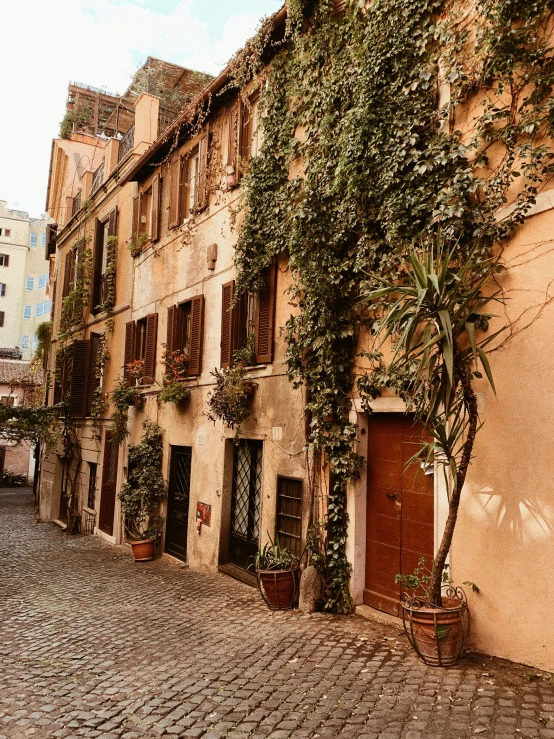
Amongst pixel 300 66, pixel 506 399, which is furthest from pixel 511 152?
pixel 300 66

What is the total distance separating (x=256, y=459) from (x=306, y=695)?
4.84 meters

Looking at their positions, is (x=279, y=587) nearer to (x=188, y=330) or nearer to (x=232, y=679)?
(x=232, y=679)

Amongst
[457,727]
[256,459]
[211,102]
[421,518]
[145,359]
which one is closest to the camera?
[457,727]

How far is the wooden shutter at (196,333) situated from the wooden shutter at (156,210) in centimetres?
299

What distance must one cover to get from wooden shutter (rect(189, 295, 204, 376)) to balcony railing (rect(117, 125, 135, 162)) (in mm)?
6529

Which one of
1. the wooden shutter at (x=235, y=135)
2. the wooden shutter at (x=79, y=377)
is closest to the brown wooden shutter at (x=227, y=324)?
the wooden shutter at (x=235, y=135)

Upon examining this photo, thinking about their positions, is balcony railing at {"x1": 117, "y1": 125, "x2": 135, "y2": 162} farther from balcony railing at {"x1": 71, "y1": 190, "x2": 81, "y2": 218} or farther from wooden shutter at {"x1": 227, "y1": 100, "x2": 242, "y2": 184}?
wooden shutter at {"x1": 227, "y1": 100, "x2": 242, "y2": 184}

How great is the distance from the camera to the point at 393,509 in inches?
270

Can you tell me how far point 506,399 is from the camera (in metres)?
5.50

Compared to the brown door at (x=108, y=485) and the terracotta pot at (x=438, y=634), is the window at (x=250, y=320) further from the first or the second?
the brown door at (x=108, y=485)

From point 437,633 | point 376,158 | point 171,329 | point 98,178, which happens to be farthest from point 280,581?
point 98,178

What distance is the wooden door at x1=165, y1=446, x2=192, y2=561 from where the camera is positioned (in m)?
11.5

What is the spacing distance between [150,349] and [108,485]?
3990mm

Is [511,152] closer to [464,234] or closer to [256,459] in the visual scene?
[464,234]
